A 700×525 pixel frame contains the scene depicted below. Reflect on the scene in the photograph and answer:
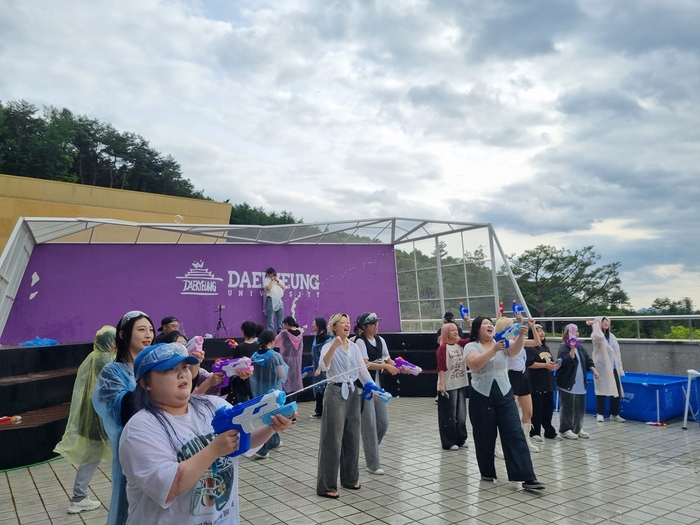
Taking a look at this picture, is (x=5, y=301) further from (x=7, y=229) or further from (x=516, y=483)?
(x=7, y=229)

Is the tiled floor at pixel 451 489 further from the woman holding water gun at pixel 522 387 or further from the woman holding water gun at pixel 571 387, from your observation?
the woman holding water gun at pixel 522 387

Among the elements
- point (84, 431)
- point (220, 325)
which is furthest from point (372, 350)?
point (220, 325)

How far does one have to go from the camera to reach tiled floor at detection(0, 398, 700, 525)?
15.3 ft

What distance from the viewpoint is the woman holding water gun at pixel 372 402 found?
5.82 metres

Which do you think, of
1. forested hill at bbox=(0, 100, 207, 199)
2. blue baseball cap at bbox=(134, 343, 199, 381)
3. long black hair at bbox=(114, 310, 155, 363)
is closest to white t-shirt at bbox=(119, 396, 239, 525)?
blue baseball cap at bbox=(134, 343, 199, 381)

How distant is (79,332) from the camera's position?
451 inches

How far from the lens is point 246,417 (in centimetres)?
188

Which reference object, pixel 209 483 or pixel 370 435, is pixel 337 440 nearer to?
pixel 370 435

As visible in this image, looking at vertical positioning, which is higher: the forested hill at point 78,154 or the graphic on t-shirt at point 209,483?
the forested hill at point 78,154

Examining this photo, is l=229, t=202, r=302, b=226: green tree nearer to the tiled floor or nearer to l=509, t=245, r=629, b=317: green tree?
l=509, t=245, r=629, b=317: green tree

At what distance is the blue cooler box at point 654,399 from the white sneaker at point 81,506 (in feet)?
27.6

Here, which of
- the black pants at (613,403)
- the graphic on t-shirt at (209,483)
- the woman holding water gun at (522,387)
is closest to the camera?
the graphic on t-shirt at (209,483)

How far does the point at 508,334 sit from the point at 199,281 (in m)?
9.33

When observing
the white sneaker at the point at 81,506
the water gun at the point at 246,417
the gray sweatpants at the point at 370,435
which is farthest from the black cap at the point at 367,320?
the water gun at the point at 246,417
